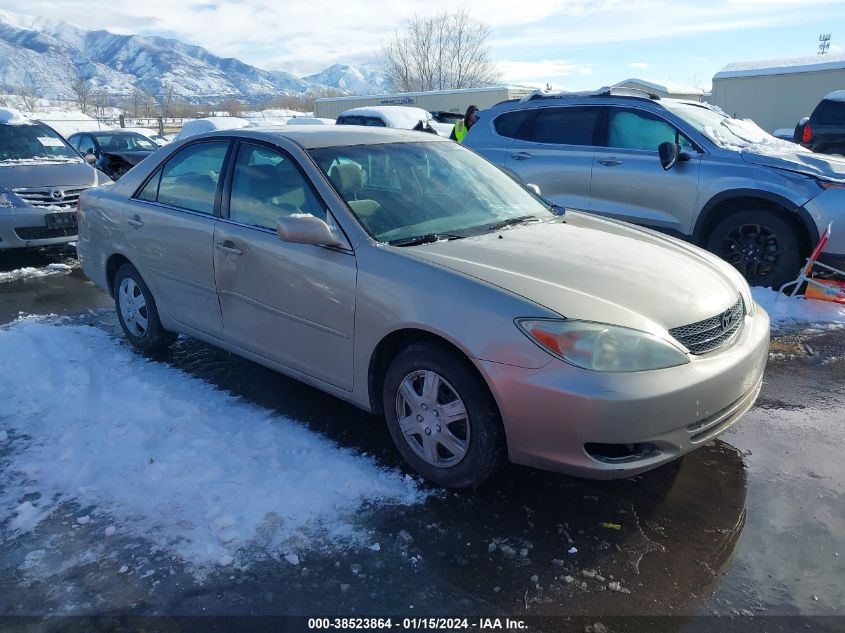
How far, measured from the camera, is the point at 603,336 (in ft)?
8.80

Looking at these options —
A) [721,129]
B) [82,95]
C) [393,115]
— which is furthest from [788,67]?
[82,95]

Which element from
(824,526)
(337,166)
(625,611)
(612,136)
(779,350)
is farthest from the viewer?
(612,136)

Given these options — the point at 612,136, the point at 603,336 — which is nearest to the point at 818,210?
the point at 612,136

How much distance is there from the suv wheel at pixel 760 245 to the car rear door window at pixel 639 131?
0.91m

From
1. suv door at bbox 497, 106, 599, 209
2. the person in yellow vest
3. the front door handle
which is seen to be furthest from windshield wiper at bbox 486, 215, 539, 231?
the person in yellow vest

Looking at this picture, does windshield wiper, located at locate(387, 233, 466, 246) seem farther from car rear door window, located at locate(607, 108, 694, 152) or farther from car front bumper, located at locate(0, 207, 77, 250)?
car front bumper, located at locate(0, 207, 77, 250)

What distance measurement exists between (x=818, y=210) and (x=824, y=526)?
387 centimetres

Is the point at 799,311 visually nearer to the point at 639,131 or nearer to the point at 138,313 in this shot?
the point at 639,131

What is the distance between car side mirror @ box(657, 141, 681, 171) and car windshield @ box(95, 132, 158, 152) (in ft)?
43.5

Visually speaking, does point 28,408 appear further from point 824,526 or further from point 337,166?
point 824,526

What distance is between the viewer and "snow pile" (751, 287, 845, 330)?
5.62 meters

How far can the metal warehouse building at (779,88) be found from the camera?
88.2 ft

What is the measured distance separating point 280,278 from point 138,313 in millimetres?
1776

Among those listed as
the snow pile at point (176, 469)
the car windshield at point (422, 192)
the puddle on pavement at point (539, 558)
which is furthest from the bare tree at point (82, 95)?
the puddle on pavement at point (539, 558)
